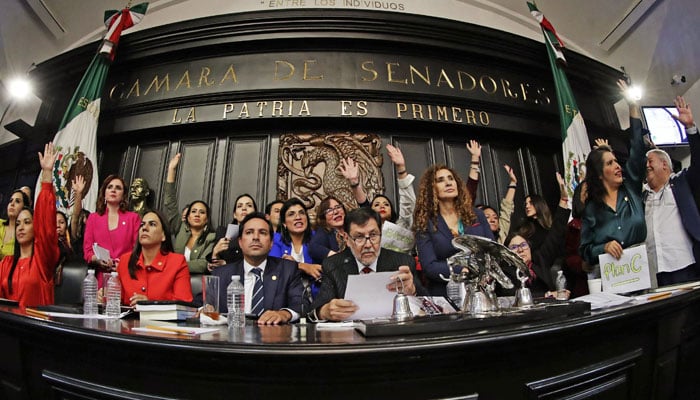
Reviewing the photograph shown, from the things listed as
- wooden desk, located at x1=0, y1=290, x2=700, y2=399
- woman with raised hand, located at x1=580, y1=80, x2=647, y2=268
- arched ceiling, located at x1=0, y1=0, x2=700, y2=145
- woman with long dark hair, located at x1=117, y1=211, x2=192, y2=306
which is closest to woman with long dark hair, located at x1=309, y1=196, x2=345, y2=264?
woman with long dark hair, located at x1=117, y1=211, x2=192, y2=306

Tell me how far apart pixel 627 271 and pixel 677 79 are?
2.43 meters

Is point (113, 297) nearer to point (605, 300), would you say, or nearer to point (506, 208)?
point (605, 300)

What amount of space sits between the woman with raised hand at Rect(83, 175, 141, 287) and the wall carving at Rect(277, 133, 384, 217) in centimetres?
157

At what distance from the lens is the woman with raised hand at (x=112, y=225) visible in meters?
3.26

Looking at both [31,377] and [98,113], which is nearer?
[31,377]

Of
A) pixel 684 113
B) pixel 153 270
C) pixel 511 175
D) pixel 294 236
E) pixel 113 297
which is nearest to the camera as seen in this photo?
pixel 113 297

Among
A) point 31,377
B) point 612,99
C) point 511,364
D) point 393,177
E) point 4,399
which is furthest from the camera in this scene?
point 393,177

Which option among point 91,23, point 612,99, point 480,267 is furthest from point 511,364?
point 91,23

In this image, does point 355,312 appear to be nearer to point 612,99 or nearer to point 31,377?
point 31,377

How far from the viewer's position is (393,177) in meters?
4.55

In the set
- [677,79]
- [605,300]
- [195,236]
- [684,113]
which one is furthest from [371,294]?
[677,79]

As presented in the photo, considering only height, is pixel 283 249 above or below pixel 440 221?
below

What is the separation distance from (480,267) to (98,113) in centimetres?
499

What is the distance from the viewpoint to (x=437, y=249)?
228cm
